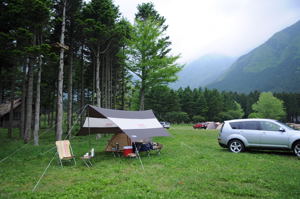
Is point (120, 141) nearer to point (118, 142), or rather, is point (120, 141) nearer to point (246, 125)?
point (118, 142)

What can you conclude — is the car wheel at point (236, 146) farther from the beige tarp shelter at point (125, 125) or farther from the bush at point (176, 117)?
the bush at point (176, 117)

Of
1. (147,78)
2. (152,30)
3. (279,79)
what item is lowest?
(147,78)

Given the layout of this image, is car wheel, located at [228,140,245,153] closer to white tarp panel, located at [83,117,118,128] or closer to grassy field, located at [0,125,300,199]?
grassy field, located at [0,125,300,199]

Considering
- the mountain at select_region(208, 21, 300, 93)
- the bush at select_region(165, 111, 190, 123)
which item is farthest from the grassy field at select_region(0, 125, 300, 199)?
the mountain at select_region(208, 21, 300, 93)

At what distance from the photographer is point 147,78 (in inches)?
689

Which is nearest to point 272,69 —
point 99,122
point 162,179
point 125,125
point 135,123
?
point 99,122

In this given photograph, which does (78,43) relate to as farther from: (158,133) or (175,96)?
(175,96)

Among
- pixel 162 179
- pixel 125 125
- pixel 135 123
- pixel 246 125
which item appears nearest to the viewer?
pixel 162 179

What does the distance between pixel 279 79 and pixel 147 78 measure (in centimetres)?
12697

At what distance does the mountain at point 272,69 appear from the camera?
114m

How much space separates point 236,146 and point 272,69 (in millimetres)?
156426

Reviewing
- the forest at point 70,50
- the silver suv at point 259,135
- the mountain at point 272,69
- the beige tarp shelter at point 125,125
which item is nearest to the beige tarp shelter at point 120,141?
the beige tarp shelter at point 125,125

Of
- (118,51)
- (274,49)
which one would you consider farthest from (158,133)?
(274,49)

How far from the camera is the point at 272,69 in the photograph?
458 ft
